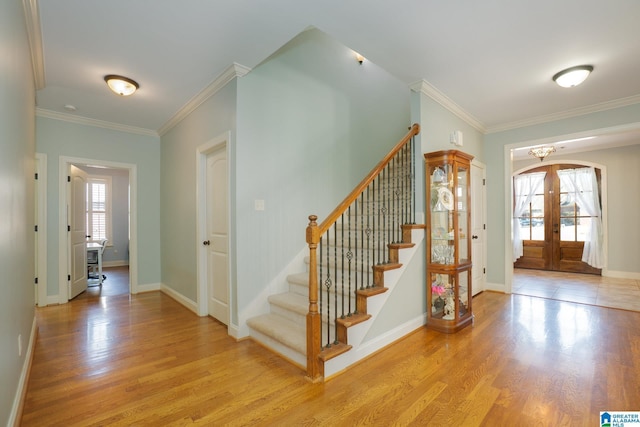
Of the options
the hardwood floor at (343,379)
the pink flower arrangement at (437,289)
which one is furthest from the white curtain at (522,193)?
the pink flower arrangement at (437,289)

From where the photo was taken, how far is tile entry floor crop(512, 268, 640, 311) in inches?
169

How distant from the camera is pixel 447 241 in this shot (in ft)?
10.9

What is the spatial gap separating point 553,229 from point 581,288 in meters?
2.24

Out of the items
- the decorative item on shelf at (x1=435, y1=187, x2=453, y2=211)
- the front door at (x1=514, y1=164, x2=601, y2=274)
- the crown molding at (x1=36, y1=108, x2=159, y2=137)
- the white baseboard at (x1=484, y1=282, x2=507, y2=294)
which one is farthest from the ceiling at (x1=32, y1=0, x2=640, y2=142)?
the front door at (x1=514, y1=164, x2=601, y2=274)

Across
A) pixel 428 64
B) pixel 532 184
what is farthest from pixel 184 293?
pixel 532 184

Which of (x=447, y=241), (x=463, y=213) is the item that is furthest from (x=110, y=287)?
(x=463, y=213)

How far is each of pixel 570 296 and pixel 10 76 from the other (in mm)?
6708

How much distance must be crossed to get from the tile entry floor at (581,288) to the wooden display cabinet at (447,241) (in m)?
2.35

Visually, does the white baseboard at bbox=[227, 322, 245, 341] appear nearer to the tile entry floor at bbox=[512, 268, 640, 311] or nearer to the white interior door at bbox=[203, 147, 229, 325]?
Answer: the white interior door at bbox=[203, 147, 229, 325]

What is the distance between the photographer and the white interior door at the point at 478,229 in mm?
4703

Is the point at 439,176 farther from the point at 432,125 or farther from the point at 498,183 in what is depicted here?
the point at 498,183

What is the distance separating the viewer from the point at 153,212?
5105mm

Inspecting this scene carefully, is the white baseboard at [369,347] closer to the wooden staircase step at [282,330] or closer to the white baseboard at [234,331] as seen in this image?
the wooden staircase step at [282,330]

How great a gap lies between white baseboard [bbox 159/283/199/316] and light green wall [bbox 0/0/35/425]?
1.80m
